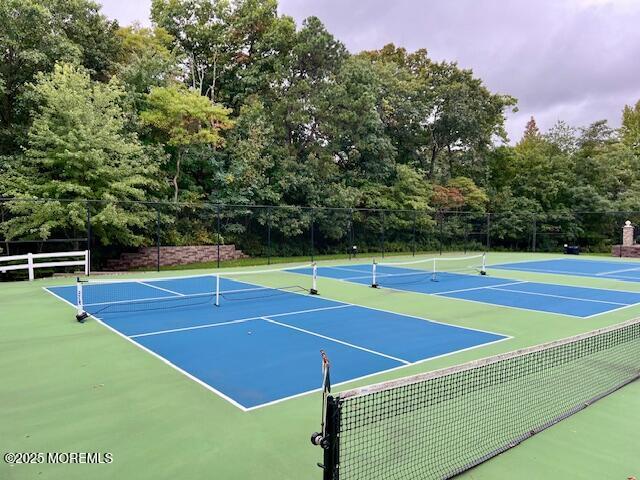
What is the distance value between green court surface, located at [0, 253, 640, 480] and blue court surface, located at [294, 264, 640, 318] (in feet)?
14.6

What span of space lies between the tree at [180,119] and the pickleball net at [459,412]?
19075 millimetres

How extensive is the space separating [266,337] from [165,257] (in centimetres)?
1361

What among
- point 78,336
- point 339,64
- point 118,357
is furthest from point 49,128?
point 339,64

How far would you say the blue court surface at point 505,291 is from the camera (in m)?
11.9

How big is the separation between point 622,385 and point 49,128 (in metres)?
19.0

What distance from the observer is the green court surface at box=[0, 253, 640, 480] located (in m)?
3.94

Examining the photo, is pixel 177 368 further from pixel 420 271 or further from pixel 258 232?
pixel 258 232

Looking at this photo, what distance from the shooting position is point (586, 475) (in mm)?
3887

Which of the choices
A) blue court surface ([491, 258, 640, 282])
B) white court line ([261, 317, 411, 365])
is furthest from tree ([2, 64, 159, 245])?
blue court surface ([491, 258, 640, 282])

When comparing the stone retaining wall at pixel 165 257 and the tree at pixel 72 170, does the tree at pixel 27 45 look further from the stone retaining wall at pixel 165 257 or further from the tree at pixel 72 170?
the stone retaining wall at pixel 165 257

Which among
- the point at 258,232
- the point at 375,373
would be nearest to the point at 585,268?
the point at 258,232

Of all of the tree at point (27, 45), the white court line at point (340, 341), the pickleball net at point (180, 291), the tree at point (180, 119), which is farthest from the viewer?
the tree at point (180, 119)

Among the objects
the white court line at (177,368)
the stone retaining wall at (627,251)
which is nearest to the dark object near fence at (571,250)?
the stone retaining wall at (627,251)

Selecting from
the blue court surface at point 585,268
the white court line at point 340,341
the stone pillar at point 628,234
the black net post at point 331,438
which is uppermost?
the stone pillar at point 628,234
